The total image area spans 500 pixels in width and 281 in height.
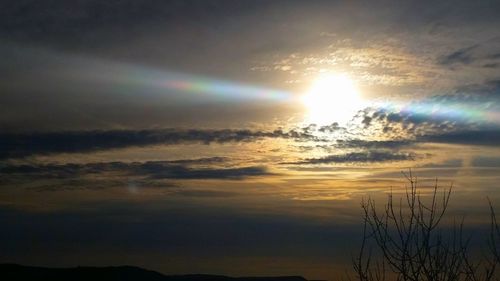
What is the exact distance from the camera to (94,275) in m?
113

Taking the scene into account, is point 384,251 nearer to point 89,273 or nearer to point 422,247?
point 422,247

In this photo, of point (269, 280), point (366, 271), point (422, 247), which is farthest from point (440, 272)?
point (269, 280)

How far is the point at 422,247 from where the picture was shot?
15.1m

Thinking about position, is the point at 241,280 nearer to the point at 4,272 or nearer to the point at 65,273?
the point at 65,273

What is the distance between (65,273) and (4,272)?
36.5ft

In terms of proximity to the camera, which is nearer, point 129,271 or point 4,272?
point 4,272

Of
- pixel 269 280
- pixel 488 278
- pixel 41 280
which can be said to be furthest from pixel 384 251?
pixel 41 280

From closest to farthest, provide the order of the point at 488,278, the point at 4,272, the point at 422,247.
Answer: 1. the point at 488,278
2. the point at 422,247
3. the point at 4,272

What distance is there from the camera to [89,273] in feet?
376

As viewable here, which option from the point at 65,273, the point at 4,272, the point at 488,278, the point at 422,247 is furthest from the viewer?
the point at 65,273

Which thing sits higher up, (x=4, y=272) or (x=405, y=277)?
(x=405, y=277)

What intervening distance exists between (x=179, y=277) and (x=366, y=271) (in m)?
104

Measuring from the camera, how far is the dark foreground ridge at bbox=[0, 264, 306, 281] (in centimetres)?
10588

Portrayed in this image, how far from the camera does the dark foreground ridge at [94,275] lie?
105875mm
